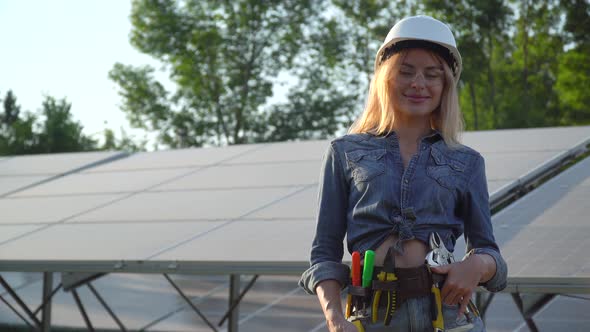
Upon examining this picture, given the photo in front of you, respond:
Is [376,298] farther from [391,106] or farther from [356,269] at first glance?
[391,106]

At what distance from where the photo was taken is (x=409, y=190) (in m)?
3.00

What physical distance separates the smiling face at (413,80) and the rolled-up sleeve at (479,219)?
0.26 m

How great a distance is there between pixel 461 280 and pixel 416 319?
18cm

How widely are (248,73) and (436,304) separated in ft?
117

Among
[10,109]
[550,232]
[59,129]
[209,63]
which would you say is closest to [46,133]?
[59,129]

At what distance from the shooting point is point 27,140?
40.7m

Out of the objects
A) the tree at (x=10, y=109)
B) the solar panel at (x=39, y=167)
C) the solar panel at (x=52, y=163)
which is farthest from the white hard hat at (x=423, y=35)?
the tree at (x=10, y=109)

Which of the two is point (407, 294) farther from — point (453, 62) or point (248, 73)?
point (248, 73)

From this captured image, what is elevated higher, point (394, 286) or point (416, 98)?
point (416, 98)

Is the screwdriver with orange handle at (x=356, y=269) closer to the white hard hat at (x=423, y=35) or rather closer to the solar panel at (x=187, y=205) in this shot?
the white hard hat at (x=423, y=35)

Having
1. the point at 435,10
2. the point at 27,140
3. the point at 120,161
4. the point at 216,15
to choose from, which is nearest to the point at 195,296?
the point at 120,161

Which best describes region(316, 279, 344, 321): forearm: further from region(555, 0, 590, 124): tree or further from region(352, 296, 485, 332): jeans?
region(555, 0, 590, 124): tree

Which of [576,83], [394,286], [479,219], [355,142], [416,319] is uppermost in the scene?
[576,83]

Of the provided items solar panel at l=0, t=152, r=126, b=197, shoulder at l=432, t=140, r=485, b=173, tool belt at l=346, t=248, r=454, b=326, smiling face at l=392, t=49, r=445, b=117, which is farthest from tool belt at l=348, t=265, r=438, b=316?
solar panel at l=0, t=152, r=126, b=197
